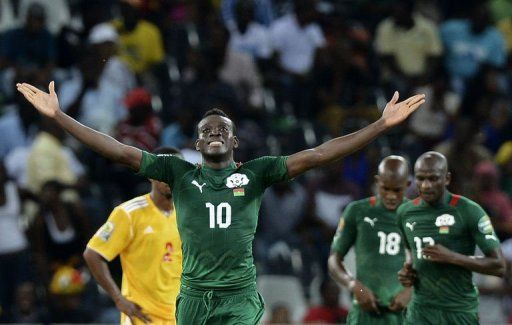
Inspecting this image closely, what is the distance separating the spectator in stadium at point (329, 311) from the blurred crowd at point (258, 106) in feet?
0.08

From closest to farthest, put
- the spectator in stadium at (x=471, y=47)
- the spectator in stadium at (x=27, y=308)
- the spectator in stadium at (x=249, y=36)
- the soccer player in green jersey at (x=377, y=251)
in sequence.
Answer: the soccer player in green jersey at (x=377, y=251), the spectator in stadium at (x=27, y=308), the spectator in stadium at (x=249, y=36), the spectator in stadium at (x=471, y=47)

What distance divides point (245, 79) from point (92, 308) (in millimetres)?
4253

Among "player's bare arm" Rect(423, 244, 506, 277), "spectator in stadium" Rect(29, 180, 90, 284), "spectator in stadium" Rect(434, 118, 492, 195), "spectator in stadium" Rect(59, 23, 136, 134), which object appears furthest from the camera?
"spectator in stadium" Rect(434, 118, 492, 195)

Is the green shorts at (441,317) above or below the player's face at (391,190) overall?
below

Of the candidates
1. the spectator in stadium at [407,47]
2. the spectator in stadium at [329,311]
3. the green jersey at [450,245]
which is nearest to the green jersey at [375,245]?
the green jersey at [450,245]

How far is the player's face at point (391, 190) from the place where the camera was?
413 inches

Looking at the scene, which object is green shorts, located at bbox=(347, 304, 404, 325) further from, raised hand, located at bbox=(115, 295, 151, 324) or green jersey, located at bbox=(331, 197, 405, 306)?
raised hand, located at bbox=(115, 295, 151, 324)

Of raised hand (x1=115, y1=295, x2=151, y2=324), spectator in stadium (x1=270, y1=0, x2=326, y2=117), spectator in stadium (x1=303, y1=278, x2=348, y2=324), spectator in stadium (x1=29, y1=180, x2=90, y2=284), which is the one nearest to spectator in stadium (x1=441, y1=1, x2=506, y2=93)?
spectator in stadium (x1=270, y1=0, x2=326, y2=117)

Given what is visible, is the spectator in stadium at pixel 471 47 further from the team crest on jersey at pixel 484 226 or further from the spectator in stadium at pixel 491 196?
the team crest on jersey at pixel 484 226

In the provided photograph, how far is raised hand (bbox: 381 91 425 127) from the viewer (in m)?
8.06

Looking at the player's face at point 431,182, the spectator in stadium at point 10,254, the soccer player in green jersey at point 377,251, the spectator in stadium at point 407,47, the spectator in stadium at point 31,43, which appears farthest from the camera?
the spectator in stadium at point 407,47

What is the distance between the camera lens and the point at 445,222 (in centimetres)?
959

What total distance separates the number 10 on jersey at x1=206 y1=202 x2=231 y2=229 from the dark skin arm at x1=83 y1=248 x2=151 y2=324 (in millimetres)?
1494

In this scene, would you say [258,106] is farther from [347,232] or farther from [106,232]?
[106,232]
